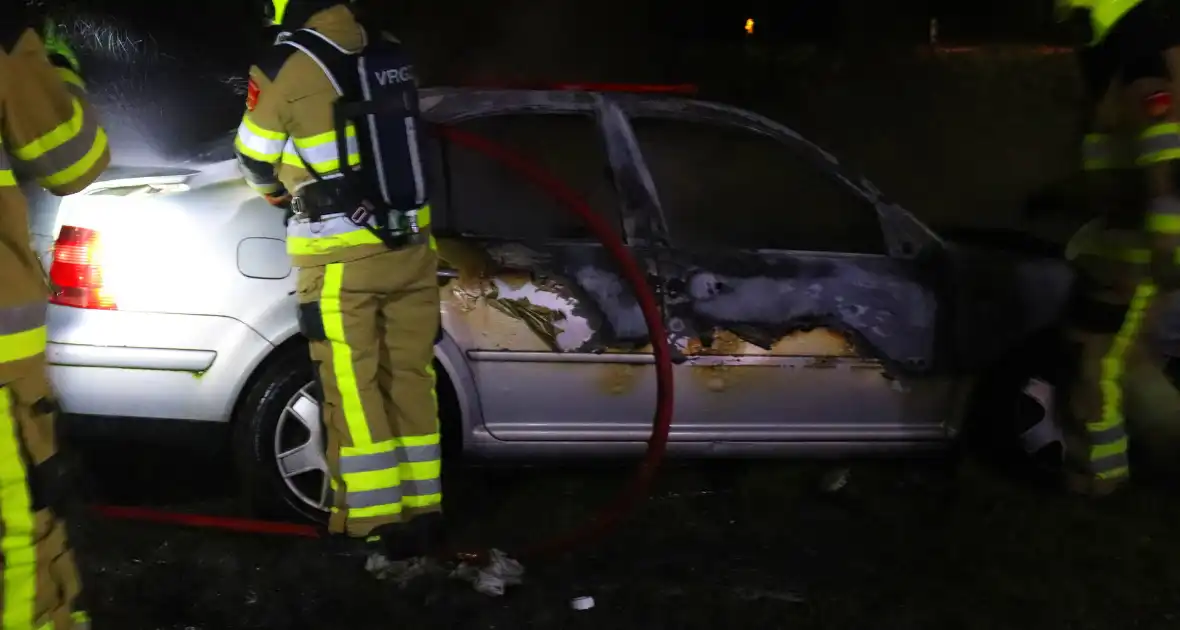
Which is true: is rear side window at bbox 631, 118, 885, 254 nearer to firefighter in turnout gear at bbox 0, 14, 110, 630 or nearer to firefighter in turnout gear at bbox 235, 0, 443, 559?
firefighter in turnout gear at bbox 235, 0, 443, 559

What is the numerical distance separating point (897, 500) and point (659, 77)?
20.8ft

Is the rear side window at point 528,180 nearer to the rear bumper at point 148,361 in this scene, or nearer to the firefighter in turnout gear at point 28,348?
the rear bumper at point 148,361

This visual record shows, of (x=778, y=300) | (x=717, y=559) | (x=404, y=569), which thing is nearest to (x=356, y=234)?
(x=404, y=569)

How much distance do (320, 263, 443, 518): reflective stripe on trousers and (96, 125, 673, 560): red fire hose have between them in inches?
12.2

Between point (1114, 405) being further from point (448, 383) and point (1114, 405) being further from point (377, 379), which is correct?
point (377, 379)

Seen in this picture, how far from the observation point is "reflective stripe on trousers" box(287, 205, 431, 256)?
293 centimetres

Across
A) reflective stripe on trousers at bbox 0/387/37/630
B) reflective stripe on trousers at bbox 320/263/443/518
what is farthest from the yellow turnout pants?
reflective stripe on trousers at bbox 0/387/37/630

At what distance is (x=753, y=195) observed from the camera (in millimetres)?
3762

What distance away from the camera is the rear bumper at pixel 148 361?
3150 mm

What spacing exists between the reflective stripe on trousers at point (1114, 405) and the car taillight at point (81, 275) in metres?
3.52

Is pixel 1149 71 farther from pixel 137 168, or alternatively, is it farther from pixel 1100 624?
pixel 137 168

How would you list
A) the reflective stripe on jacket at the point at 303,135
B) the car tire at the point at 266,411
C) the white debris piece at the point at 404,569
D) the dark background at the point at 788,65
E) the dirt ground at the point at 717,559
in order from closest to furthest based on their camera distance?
the reflective stripe on jacket at the point at 303,135
the dirt ground at the point at 717,559
the white debris piece at the point at 404,569
the car tire at the point at 266,411
the dark background at the point at 788,65

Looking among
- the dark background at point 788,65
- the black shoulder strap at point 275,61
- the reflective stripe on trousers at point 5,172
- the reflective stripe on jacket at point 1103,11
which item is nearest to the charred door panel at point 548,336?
the black shoulder strap at point 275,61

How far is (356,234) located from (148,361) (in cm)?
84
